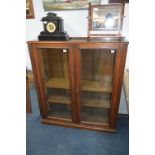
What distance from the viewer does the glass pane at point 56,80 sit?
1.84 meters

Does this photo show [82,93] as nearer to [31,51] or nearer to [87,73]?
[87,73]

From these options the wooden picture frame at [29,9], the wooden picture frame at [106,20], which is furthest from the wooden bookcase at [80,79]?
the wooden picture frame at [29,9]

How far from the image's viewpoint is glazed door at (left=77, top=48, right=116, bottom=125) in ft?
5.77

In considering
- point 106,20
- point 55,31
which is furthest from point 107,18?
point 55,31

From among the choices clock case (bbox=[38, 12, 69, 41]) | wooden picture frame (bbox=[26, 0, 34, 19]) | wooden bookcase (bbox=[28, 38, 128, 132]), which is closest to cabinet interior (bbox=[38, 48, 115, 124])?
wooden bookcase (bbox=[28, 38, 128, 132])

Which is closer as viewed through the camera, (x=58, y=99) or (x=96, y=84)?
(x=96, y=84)

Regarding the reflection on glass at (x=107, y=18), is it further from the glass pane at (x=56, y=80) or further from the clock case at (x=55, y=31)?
the glass pane at (x=56, y=80)

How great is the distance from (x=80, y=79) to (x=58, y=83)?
14.3 inches

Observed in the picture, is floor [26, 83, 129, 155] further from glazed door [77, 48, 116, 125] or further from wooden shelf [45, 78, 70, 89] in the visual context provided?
wooden shelf [45, 78, 70, 89]

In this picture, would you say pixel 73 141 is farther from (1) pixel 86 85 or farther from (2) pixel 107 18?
(2) pixel 107 18

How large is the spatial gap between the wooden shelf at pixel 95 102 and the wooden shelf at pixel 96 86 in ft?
0.73

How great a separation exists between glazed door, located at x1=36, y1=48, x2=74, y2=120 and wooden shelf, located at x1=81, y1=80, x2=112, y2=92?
19 cm

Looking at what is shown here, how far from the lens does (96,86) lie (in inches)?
74.5
